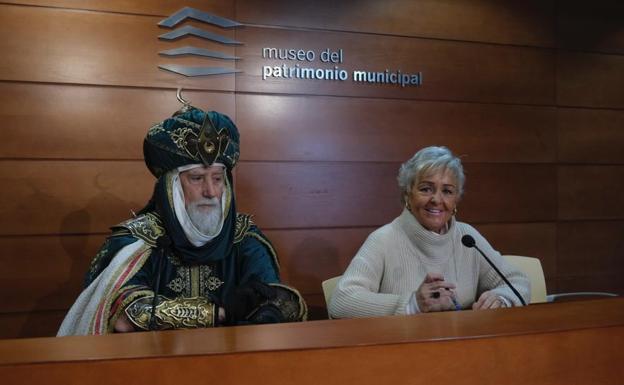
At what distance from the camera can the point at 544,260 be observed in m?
3.94

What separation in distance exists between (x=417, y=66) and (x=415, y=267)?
5.60 feet

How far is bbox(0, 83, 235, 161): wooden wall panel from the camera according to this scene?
2.93 metres

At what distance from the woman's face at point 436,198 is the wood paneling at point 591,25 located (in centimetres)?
216

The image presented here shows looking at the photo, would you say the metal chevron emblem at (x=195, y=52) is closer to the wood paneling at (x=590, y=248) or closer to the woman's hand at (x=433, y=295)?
the woman's hand at (x=433, y=295)

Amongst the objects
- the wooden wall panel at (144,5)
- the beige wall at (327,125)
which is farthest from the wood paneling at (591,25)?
the wooden wall panel at (144,5)

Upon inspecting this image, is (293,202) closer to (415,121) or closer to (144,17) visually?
(415,121)

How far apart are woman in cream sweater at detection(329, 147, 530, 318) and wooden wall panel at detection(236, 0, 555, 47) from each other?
1369 millimetres

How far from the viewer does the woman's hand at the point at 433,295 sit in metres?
2.04

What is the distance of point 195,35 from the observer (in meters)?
3.19

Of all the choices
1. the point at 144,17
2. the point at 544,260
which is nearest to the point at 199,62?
the point at 144,17

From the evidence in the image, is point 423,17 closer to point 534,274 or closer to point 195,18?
point 195,18

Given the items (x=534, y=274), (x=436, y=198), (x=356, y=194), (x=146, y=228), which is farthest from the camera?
(x=356, y=194)

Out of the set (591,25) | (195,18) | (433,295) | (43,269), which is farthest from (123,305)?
(591,25)

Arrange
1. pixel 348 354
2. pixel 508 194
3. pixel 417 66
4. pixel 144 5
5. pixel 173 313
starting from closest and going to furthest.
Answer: pixel 348 354 < pixel 173 313 < pixel 144 5 < pixel 417 66 < pixel 508 194
